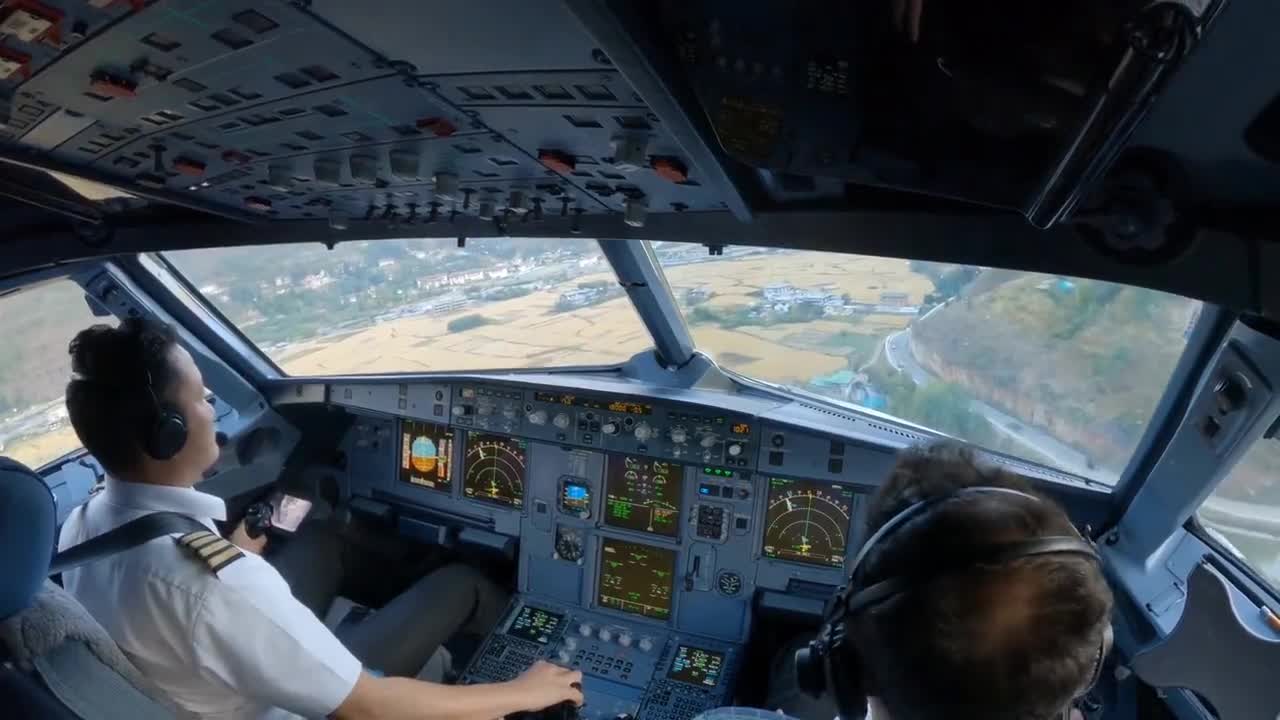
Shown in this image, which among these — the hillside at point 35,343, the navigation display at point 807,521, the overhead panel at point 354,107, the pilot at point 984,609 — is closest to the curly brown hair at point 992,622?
the pilot at point 984,609

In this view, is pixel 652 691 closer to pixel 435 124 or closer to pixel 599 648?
pixel 599 648

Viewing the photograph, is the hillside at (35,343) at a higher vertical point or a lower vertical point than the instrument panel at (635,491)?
higher

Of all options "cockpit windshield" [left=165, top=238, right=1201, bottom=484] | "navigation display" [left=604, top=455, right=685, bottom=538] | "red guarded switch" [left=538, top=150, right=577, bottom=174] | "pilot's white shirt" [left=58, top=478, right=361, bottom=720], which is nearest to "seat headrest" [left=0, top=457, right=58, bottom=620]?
"pilot's white shirt" [left=58, top=478, right=361, bottom=720]

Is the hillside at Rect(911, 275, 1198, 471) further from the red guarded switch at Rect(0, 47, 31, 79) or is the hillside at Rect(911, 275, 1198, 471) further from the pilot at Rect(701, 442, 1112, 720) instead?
the red guarded switch at Rect(0, 47, 31, 79)

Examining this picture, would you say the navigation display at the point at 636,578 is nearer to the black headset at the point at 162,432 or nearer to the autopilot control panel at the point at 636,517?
the autopilot control panel at the point at 636,517

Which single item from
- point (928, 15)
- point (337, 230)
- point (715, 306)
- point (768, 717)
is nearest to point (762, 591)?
point (768, 717)

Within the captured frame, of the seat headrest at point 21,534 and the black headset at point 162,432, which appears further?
the black headset at point 162,432

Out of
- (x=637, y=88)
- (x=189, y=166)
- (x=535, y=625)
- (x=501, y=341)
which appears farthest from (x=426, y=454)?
(x=637, y=88)
